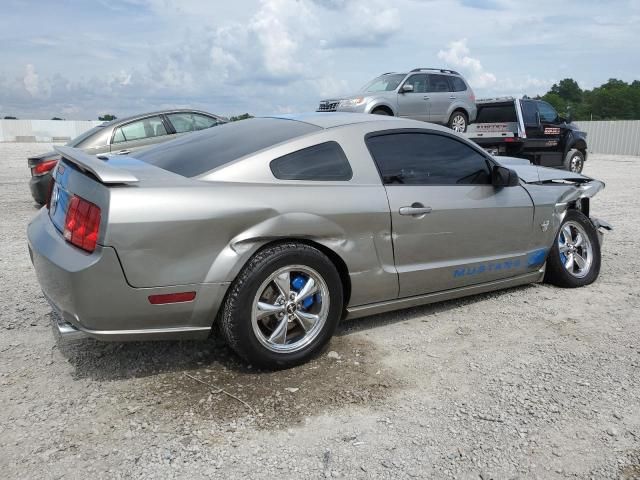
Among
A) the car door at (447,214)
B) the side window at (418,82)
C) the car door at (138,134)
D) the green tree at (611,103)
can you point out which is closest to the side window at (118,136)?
the car door at (138,134)

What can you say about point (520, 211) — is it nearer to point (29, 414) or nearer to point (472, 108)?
point (29, 414)

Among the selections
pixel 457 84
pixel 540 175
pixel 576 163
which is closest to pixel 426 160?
pixel 540 175

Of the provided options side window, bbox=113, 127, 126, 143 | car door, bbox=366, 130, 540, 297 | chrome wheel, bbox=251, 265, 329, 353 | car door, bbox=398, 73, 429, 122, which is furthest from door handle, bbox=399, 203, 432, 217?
car door, bbox=398, 73, 429, 122

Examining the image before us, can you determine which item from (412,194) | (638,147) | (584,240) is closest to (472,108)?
(584,240)

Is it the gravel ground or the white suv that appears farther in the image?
the white suv

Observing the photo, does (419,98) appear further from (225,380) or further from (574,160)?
(225,380)

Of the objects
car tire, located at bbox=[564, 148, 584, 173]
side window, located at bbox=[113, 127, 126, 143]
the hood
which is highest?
side window, located at bbox=[113, 127, 126, 143]

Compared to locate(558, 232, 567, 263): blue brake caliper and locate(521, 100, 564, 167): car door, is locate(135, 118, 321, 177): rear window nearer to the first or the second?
locate(558, 232, 567, 263): blue brake caliper

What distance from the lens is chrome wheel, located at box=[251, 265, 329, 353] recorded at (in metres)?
3.26

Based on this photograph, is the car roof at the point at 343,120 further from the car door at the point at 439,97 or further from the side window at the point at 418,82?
the car door at the point at 439,97

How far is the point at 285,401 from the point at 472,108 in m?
13.1

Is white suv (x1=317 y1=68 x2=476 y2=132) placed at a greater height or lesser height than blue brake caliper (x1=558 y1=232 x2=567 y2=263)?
greater

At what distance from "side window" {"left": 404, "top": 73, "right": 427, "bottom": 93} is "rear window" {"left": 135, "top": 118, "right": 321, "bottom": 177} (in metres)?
10.3

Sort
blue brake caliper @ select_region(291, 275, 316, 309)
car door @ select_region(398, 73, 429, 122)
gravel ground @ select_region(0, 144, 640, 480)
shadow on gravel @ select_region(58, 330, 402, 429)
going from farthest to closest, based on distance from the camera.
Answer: car door @ select_region(398, 73, 429, 122), blue brake caliper @ select_region(291, 275, 316, 309), shadow on gravel @ select_region(58, 330, 402, 429), gravel ground @ select_region(0, 144, 640, 480)
